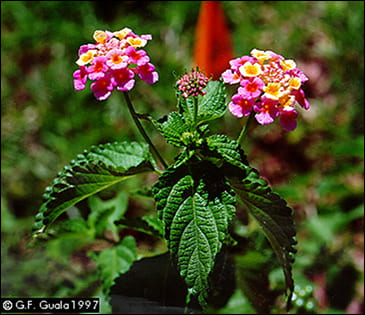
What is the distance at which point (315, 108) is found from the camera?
197cm

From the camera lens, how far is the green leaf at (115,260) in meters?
1.08

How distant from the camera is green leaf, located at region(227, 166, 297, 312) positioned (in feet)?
2.80

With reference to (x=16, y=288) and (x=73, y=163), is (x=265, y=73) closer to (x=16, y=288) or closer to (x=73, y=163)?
(x=73, y=163)

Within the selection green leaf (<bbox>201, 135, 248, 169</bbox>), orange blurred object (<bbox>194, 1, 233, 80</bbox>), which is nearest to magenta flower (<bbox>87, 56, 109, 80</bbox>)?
green leaf (<bbox>201, 135, 248, 169</bbox>)

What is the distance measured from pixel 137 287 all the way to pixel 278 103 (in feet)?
1.79

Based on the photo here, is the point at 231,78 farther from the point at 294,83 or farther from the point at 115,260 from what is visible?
the point at 115,260

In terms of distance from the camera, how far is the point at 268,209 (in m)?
0.87

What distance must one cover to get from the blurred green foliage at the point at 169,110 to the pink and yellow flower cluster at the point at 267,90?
0.49m

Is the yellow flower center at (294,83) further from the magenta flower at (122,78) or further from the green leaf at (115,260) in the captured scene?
the green leaf at (115,260)

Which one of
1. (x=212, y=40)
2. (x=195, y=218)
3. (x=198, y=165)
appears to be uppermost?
(x=212, y=40)

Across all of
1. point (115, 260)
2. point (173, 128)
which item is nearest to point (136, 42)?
point (173, 128)

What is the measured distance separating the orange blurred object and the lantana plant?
910 millimetres

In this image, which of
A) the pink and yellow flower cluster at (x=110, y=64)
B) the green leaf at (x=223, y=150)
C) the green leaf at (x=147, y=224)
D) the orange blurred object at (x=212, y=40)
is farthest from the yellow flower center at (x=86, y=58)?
the orange blurred object at (x=212, y=40)

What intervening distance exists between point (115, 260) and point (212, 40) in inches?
43.8
